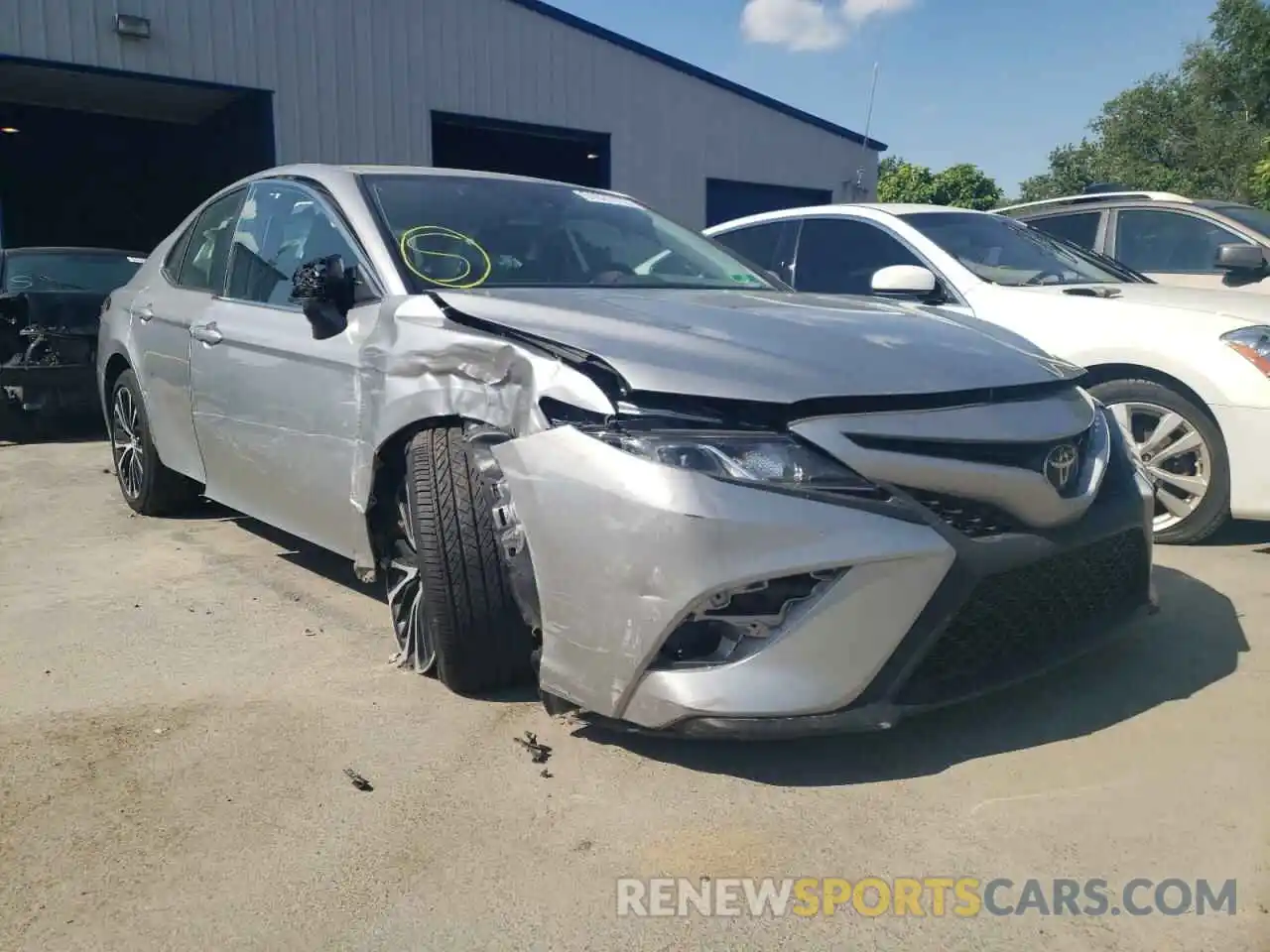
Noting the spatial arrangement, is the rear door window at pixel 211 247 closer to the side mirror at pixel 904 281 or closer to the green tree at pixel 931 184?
the side mirror at pixel 904 281

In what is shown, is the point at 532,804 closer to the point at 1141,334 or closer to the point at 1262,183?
the point at 1141,334

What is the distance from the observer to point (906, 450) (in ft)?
7.82

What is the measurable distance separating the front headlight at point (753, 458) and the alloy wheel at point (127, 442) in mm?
3599

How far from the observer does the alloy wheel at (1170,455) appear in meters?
4.32

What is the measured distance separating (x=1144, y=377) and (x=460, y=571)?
317 centimetres

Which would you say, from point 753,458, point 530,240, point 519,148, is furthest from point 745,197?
Answer: point 753,458

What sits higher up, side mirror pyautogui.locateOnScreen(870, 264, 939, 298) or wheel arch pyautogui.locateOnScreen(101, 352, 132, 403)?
side mirror pyautogui.locateOnScreen(870, 264, 939, 298)

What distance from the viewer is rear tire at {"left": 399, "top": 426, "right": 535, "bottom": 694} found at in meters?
2.75

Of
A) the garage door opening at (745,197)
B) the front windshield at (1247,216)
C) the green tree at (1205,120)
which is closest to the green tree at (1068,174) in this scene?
the green tree at (1205,120)

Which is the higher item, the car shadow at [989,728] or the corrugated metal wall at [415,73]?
the corrugated metal wall at [415,73]

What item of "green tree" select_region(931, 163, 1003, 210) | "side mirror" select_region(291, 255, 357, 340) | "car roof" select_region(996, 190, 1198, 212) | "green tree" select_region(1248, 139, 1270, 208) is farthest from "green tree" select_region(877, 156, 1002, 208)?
"side mirror" select_region(291, 255, 357, 340)

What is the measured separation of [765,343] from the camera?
2605 mm

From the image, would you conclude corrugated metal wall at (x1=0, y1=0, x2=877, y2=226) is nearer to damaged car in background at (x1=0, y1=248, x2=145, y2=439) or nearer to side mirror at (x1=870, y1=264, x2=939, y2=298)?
damaged car in background at (x1=0, y1=248, x2=145, y2=439)

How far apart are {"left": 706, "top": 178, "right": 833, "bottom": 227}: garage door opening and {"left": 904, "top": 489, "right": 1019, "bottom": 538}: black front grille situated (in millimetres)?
14712
